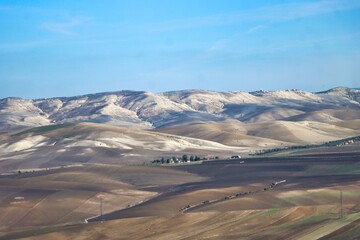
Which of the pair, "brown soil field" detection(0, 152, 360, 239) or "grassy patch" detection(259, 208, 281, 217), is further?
"grassy patch" detection(259, 208, 281, 217)

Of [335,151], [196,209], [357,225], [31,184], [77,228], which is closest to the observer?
[357,225]

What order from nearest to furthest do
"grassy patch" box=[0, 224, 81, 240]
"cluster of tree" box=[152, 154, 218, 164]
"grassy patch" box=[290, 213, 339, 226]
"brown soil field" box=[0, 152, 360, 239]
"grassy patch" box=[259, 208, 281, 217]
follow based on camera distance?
"brown soil field" box=[0, 152, 360, 239] → "grassy patch" box=[290, 213, 339, 226] → "grassy patch" box=[0, 224, 81, 240] → "grassy patch" box=[259, 208, 281, 217] → "cluster of tree" box=[152, 154, 218, 164]

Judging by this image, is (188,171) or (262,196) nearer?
(262,196)

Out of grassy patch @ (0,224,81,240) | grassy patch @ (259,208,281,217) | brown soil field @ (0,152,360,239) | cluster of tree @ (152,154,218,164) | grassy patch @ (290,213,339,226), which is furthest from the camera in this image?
cluster of tree @ (152,154,218,164)

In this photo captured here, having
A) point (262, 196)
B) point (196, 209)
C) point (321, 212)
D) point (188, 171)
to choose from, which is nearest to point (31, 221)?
point (196, 209)

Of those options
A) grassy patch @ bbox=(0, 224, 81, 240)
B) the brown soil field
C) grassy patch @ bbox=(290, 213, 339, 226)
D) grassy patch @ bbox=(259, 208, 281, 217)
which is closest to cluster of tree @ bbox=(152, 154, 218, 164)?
→ the brown soil field

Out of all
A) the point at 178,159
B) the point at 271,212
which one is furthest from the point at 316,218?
the point at 178,159

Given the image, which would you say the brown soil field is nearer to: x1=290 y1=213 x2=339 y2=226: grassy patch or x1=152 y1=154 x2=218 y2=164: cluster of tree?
x1=290 y1=213 x2=339 y2=226: grassy patch

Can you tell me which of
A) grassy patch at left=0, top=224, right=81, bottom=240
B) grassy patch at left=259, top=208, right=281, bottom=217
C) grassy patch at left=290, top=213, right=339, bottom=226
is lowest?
grassy patch at left=290, top=213, right=339, bottom=226

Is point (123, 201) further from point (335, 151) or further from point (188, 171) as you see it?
point (335, 151)

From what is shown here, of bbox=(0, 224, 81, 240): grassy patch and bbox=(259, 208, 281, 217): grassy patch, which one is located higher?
bbox=(0, 224, 81, 240): grassy patch

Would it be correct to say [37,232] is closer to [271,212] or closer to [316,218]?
[271,212]
